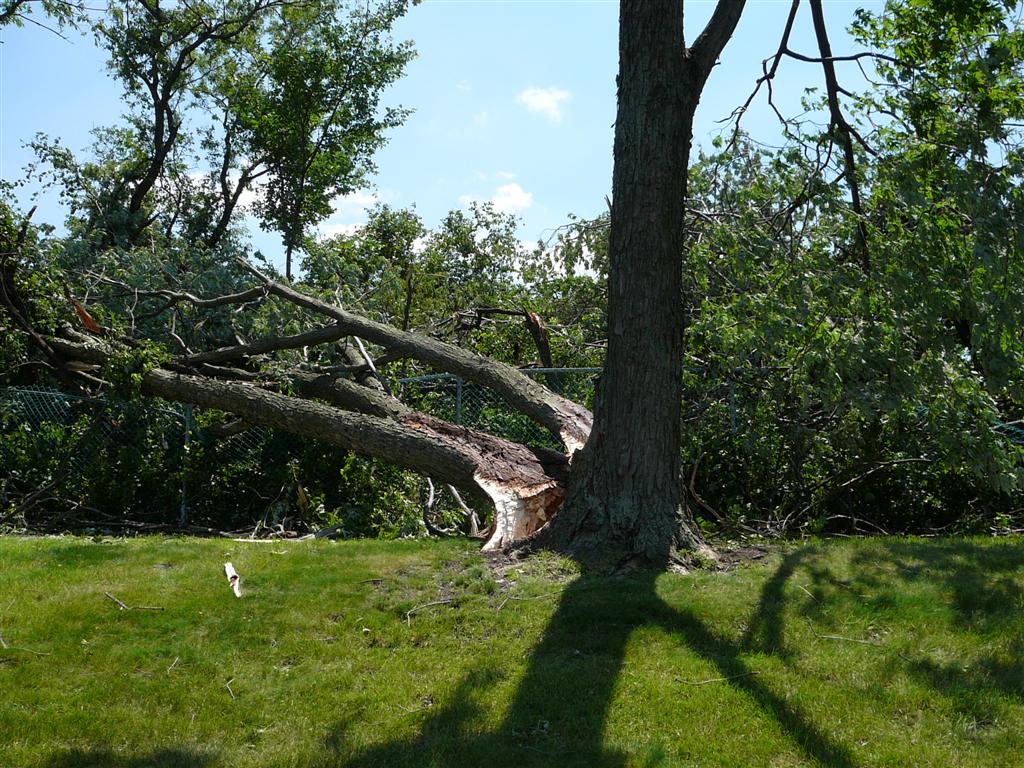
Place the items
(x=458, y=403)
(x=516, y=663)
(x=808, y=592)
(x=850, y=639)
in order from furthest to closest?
(x=458, y=403) < (x=808, y=592) < (x=850, y=639) < (x=516, y=663)

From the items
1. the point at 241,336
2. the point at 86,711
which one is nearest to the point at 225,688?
the point at 86,711

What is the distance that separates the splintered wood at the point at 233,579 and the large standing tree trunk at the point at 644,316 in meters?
2.12

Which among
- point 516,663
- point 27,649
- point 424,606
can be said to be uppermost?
point 424,606

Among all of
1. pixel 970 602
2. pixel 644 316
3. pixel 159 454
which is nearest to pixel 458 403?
pixel 159 454

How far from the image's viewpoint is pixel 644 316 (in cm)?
628

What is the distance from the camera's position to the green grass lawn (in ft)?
13.7

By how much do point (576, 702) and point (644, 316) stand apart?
2.67 m

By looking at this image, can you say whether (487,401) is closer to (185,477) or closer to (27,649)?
(185,477)

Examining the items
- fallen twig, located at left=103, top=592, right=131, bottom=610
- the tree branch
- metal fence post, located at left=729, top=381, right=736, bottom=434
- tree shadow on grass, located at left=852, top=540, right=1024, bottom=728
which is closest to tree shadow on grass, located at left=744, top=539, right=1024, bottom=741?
tree shadow on grass, located at left=852, top=540, right=1024, bottom=728

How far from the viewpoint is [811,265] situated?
666cm

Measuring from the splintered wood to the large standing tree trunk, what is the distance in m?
2.12

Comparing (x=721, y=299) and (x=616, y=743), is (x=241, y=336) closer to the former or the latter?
(x=721, y=299)

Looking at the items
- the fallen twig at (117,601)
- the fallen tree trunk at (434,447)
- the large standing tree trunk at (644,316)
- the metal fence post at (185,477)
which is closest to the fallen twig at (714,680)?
the large standing tree trunk at (644,316)

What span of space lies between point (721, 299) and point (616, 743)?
607cm
